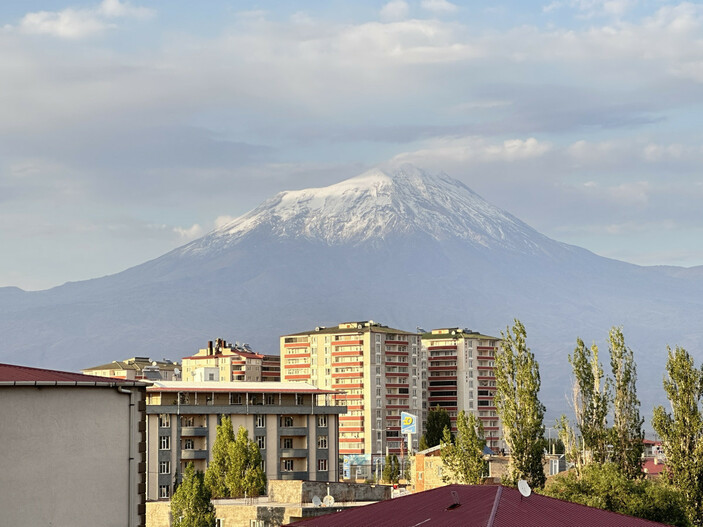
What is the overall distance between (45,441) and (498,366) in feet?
153

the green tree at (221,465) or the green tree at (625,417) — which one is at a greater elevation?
the green tree at (625,417)

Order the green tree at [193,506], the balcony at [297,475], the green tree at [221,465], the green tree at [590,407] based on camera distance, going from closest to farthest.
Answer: the green tree at [193,506]
the green tree at [590,407]
the green tree at [221,465]
the balcony at [297,475]

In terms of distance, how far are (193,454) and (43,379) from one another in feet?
274

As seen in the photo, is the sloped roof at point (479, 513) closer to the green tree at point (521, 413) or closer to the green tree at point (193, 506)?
the green tree at point (193, 506)

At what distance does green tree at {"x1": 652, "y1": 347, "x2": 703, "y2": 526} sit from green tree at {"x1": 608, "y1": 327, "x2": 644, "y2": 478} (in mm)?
2670

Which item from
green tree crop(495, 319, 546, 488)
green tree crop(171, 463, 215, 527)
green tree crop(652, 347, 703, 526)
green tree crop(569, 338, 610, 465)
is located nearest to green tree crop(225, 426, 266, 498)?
green tree crop(171, 463, 215, 527)

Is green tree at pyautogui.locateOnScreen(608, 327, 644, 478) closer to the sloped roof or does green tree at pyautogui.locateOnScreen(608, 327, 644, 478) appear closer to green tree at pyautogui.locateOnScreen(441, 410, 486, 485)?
green tree at pyautogui.locateOnScreen(441, 410, 486, 485)

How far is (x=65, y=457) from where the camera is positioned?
24234 mm

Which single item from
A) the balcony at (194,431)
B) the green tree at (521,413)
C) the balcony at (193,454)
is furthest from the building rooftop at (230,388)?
the green tree at (521,413)

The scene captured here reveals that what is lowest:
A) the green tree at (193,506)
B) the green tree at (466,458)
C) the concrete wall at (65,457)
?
the green tree at (193,506)

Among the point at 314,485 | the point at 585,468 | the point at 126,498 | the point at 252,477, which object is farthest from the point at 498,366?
the point at 126,498

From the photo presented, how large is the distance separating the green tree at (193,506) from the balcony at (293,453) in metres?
51.0

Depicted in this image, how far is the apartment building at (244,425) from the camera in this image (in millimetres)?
104375

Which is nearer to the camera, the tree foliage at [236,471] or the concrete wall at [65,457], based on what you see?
the concrete wall at [65,457]
